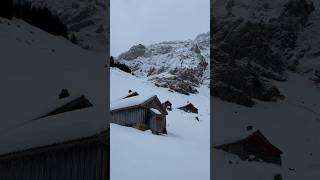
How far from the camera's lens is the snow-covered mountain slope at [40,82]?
235 inches

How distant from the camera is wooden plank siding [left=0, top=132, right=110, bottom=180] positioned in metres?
5.78

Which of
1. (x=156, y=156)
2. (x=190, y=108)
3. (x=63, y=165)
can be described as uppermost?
(x=63, y=165)

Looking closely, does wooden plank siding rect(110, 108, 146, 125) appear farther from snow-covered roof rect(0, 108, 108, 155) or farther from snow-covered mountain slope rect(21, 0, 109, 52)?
snow-covered roof rect(0, 108, 108, 155)

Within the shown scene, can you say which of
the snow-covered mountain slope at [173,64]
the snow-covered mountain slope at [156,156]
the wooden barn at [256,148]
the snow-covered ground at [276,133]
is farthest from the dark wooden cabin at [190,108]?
the wooden barn at [256,148]

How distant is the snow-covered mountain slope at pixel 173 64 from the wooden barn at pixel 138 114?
20.9m

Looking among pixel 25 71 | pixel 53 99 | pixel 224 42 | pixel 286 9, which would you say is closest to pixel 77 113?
pixel 53 99

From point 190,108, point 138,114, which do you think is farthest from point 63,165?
point 190,108

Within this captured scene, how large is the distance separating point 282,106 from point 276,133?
503 mm

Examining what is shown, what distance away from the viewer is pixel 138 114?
15.5 meters

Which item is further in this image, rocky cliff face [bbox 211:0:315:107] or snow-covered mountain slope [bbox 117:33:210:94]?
snow-covered mountain slope [bbox 117:33:210:94]

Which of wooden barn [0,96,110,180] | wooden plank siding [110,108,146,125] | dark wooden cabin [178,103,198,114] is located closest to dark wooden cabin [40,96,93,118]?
wooden barn [0,96,110,180]

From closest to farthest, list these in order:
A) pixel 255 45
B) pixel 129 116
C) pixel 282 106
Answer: pixel 282 106, pixel 255 45, pixel 129 116

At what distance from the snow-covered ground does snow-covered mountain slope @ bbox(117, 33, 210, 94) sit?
29.7m

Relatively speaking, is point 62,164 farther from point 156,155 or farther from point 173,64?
point 173,64
